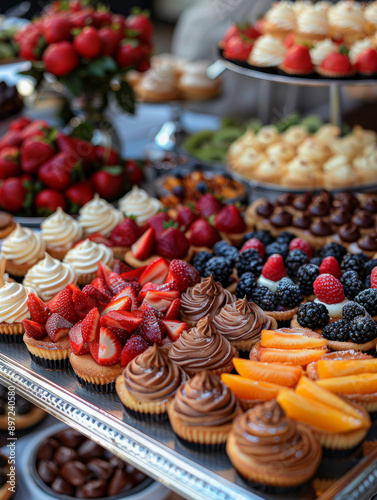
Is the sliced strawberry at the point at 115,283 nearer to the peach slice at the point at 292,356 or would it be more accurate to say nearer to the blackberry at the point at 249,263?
the blackberry at the point at 249,263

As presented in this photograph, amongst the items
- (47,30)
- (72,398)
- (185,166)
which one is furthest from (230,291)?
(47,30)

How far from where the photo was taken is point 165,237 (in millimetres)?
2213

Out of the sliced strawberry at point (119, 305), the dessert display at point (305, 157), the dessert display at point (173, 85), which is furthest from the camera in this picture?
the dessert display at point (173, 85)

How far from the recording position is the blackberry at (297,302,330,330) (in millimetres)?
1790

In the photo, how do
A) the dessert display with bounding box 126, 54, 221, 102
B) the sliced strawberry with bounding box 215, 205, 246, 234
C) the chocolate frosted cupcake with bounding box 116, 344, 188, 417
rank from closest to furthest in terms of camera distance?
the chocolate frosted cupcake with bounding box 116, 344, 188, 417 < the sliced strawberry with bounding box 215, 205, 246, 234 < the dessert display with bounding box 126, 54, 221, 102

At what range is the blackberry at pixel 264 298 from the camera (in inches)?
75.7

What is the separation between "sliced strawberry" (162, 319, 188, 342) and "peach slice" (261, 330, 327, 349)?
0.24 meters

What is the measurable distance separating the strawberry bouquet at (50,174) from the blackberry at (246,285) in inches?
39.8

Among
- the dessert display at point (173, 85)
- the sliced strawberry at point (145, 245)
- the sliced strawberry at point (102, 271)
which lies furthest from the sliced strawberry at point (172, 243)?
the dessert display at point (173, 85)

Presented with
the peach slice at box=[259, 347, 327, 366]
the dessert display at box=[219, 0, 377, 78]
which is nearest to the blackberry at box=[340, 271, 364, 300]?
the peach slice at box=[259, 347, 327, 366]

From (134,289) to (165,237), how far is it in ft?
1.10

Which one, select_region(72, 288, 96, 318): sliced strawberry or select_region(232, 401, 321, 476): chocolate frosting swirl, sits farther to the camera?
select_region(72, 288, 96, 318): sliced strawberry

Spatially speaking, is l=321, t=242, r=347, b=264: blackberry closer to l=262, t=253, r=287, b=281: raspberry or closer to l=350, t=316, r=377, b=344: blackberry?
l=262, t=253, r=287, b=281: raspberry

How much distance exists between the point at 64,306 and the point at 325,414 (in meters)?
0.83
